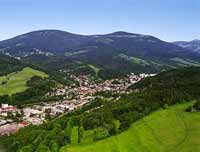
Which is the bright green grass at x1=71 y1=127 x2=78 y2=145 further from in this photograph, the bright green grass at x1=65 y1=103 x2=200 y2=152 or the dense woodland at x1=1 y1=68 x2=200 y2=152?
the bright green grass at x1=65 y1=103 x2=200 y2=152

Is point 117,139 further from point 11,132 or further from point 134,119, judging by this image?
point 11,132

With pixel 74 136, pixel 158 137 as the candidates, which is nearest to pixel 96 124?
pixel 74 136

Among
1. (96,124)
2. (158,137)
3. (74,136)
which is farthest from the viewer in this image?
(96,124)

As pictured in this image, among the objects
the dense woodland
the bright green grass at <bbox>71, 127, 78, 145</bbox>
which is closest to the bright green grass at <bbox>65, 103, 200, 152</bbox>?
the bright green grass at <bbox>71, 127, 78, 145</bbox>

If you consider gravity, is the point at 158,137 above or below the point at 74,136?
above

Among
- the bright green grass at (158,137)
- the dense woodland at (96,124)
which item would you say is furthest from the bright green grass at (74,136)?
the bright green grass at (158,137)

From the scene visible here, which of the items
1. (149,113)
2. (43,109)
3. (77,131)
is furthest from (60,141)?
(43,109)

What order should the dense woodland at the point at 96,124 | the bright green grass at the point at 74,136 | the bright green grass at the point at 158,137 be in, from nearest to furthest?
the bright green grass at the point at 158,137 < the bright green grass at the point at 74,136 < the dense woodland at the point at 96,124

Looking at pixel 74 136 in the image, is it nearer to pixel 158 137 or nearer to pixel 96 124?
pixel 96 124

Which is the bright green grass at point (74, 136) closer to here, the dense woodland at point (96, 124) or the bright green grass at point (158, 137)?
the dense woodland at point (96, 124)
